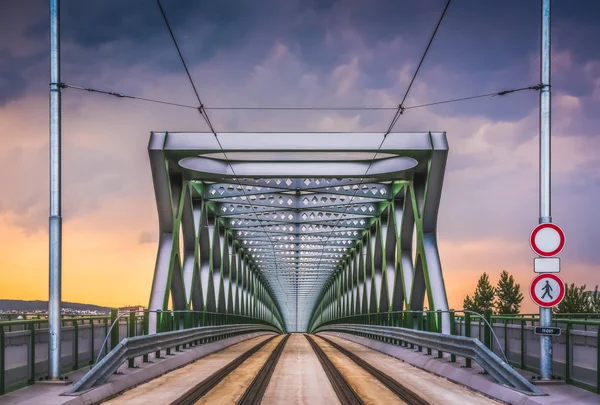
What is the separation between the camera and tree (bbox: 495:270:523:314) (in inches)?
5581

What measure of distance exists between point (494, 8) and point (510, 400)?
6964 mm

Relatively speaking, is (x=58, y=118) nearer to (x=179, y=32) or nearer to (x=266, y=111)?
(x=179, y=32)

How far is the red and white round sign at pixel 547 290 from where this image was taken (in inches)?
464

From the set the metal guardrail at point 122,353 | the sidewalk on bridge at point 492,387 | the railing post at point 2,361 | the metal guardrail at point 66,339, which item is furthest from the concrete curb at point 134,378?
the sidewalk on bridge at point 492,387

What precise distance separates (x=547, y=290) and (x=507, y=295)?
443 feet

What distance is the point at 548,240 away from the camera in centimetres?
1205

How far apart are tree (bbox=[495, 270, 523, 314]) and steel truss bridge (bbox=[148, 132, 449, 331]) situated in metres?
96.0

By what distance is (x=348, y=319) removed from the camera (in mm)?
53500

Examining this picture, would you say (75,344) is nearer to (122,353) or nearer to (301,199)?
(122,353)

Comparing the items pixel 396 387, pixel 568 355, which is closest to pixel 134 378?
pixel 396 387

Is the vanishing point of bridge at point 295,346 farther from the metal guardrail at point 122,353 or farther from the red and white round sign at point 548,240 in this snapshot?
the red and white round sign at point 548,240

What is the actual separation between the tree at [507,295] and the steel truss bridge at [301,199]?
315 ft

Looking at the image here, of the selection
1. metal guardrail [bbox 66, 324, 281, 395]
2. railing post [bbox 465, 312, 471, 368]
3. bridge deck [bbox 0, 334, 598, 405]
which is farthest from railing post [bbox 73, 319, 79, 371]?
railing post [bbox 465, 312, 471, 368]

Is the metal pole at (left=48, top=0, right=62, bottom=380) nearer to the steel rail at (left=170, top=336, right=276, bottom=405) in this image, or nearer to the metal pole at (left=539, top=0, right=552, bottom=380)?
the steel rail at (left=170, top=336, right=276, bottom=405)
